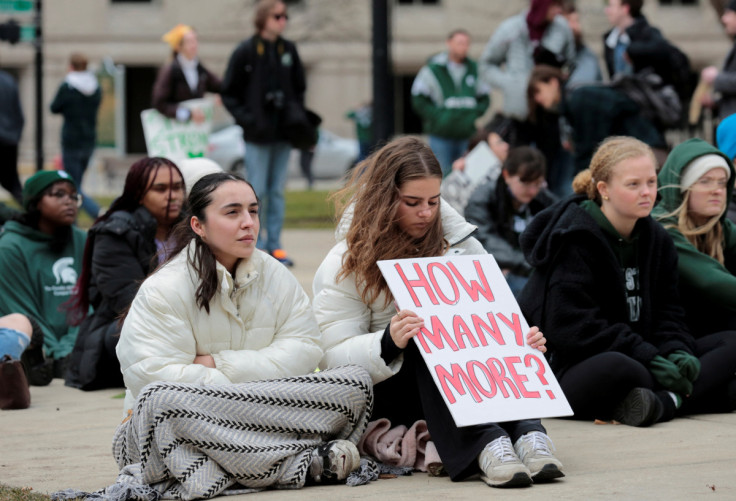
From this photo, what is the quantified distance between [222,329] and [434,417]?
852 mm

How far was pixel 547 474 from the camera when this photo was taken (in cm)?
441

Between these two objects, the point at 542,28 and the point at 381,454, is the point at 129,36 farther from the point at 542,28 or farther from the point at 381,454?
the point at 381,454

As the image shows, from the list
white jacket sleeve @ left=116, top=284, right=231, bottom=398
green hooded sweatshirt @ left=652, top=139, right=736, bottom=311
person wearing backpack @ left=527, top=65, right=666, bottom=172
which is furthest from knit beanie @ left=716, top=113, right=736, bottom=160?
white jacket sleeve @ left=116, top=284, right=231, bottom=398

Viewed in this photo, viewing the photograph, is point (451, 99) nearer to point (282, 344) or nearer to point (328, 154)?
point (282, 344)

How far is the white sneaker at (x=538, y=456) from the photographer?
14.4 feet

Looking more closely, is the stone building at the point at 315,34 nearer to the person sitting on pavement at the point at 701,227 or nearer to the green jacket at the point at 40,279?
the green jacket at the point at 40,279

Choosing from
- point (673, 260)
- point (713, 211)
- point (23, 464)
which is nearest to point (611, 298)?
point (673, 260)

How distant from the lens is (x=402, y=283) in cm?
478

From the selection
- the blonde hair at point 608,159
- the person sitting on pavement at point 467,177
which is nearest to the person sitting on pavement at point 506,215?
the person sitting on pavement at point 467,177

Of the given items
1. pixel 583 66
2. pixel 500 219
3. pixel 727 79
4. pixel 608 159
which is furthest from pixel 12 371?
pixel 583 66

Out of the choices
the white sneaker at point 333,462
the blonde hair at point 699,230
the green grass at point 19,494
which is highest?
the blonde hair at point 699,230

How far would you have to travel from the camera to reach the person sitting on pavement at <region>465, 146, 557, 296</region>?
26.4 ft

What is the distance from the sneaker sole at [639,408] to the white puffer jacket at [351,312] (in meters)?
1.03

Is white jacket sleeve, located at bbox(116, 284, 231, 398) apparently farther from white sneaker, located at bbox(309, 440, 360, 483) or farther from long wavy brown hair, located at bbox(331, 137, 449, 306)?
long wavy brown hair, located at bbox(331, 137, 449, 306)
